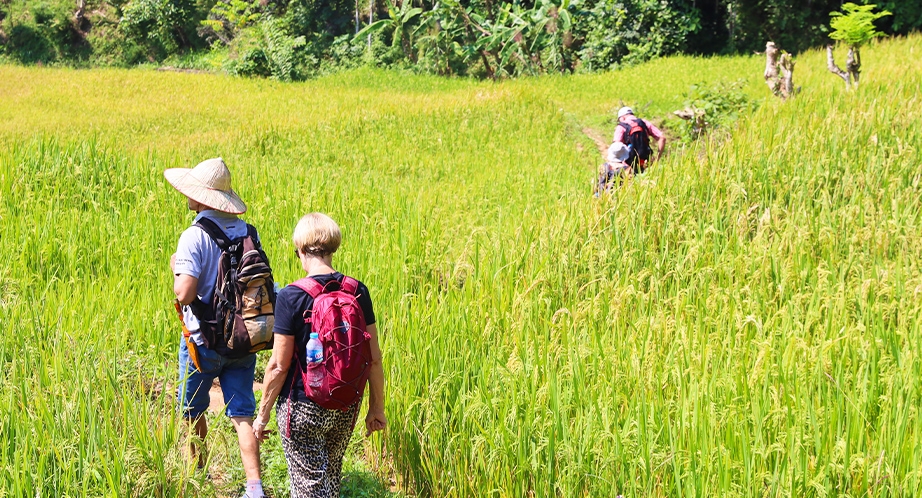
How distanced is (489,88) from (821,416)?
14.6 m

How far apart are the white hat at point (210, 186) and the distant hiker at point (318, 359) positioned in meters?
0.68

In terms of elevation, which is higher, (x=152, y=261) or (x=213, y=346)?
(x=213, y=346)

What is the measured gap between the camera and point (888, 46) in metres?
16.9

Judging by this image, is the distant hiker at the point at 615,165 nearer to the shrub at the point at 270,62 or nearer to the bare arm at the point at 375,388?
the bare arm at the point at 375,388

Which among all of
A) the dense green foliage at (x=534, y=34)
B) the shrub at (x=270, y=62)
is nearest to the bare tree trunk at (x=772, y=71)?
the dense green foliage at (x=534, y=34)

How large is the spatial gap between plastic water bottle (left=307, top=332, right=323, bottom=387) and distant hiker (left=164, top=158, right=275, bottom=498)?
1.71 feet

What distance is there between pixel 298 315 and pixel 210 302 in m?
0.69

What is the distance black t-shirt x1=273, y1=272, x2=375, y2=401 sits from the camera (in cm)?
307

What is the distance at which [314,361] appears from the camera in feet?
10.1

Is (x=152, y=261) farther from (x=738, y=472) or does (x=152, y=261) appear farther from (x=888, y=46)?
(x=888, y=46)

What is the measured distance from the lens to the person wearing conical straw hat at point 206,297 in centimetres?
354

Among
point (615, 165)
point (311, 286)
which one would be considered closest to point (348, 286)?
point (311, 286)

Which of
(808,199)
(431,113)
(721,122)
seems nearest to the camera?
(808,199)

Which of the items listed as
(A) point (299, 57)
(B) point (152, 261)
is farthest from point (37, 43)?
(B) point (152, 261)
